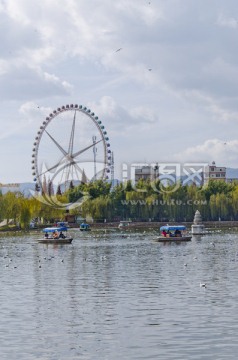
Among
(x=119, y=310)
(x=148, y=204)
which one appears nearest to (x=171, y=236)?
(x=148, y=204)

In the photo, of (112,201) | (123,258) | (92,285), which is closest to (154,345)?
(92,285)

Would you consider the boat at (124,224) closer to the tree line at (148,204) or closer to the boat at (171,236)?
the tree line at (148,204)

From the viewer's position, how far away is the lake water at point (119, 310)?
99.2 feet

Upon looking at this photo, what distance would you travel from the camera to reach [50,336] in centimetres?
3266

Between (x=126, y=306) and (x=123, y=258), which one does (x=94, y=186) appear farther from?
(x=126, y=306)

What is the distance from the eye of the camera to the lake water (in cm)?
3025

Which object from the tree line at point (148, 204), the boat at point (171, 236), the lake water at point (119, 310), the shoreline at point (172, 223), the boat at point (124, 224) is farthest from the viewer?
the tree line at point (148, 204)

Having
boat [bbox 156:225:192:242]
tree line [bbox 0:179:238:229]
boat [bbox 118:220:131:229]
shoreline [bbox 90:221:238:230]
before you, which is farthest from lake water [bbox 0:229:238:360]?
tree line [bbox 0:179:238:229]

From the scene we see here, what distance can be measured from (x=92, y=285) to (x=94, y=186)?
13952cm

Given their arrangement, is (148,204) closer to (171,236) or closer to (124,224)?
(124,224)

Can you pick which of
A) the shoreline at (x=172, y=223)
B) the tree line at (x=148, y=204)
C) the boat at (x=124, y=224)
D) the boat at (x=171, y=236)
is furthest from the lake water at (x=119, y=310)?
the tree line at (x=148, y=204)

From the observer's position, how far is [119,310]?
38531mm

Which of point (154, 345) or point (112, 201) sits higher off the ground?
point (112, 201)

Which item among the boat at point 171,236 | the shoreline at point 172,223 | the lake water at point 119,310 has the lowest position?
the lake water at point 119,310
